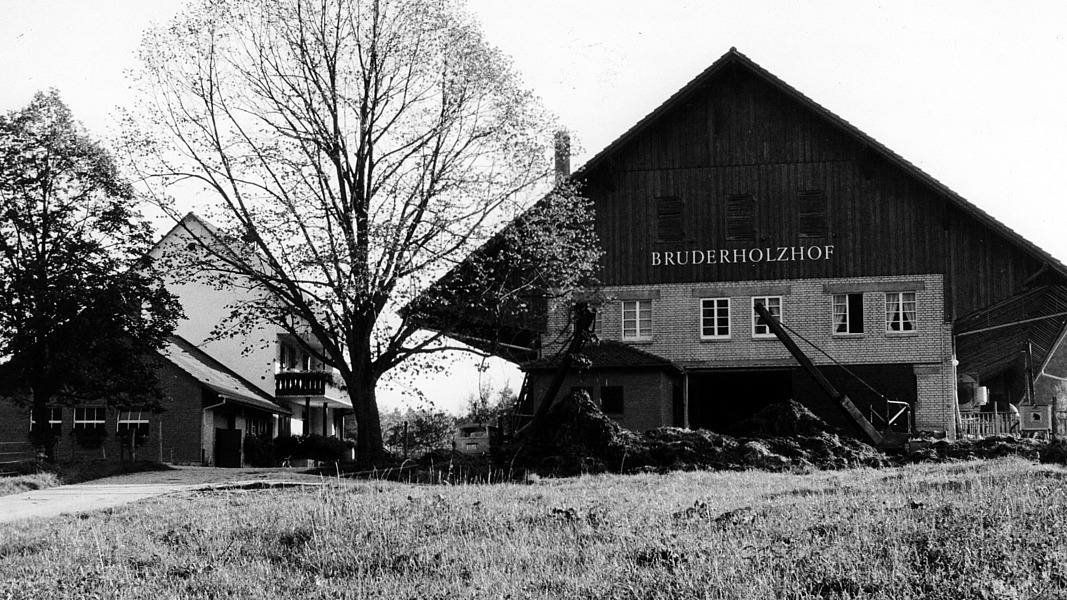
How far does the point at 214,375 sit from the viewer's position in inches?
2120

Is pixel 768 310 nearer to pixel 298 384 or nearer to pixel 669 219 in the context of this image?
pixel 669 219

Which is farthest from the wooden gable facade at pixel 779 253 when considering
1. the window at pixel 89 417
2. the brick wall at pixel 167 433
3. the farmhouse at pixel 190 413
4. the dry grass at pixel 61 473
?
the window at pixel 89 417

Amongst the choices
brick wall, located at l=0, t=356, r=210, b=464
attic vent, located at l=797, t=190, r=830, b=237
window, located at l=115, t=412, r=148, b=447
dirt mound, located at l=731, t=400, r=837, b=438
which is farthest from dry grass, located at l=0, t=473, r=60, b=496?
attic vent, located at l=797, t=190, r=830, b=237

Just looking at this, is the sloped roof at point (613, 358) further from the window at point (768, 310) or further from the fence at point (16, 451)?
the fence at point (16, 451)

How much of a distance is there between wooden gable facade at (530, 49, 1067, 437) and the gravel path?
544 inches

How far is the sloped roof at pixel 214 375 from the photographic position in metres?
49.8

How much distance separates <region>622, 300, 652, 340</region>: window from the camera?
43.8 meters

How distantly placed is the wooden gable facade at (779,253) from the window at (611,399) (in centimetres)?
9

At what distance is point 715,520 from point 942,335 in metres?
27.6

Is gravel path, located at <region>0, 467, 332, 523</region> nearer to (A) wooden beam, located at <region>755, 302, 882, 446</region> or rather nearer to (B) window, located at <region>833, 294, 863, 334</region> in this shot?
(A) wooden beam, located at <region>755, 302, 882, 446</region>

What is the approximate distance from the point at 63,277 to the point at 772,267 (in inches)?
880

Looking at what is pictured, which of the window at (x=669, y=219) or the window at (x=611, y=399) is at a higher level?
the window at (x=669, y=219)

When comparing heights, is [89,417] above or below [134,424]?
above

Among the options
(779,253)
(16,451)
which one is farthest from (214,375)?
(779,253)
